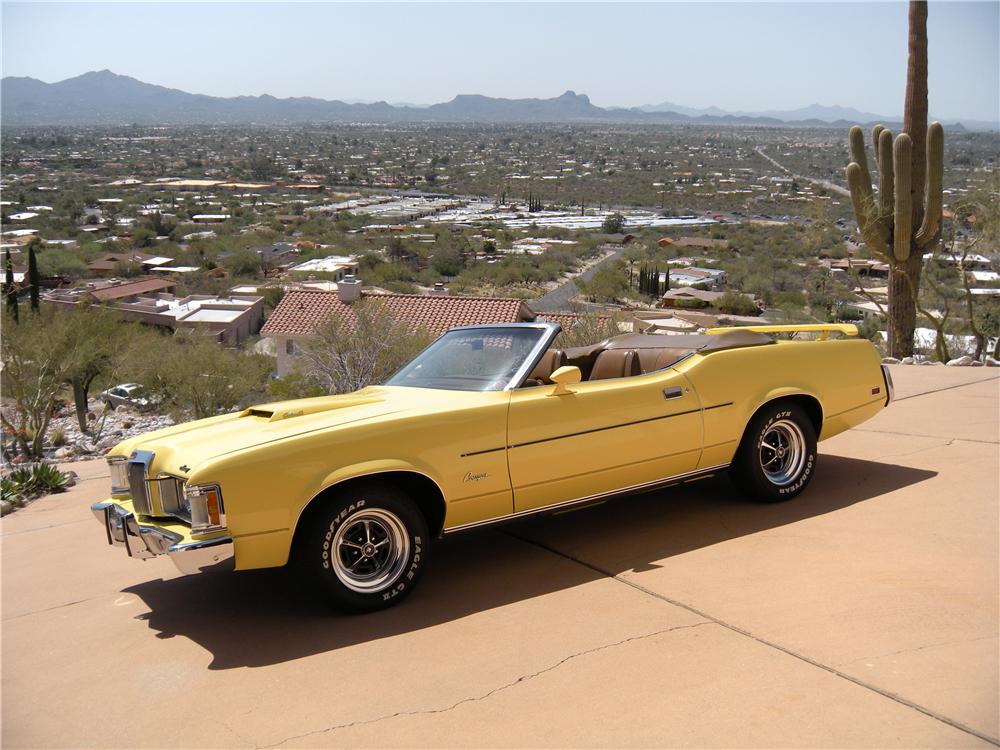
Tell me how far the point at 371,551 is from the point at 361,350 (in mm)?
16649

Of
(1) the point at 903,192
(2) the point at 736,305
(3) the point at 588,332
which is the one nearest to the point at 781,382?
(1) the point at 903,192

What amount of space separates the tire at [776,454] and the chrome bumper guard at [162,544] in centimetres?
330

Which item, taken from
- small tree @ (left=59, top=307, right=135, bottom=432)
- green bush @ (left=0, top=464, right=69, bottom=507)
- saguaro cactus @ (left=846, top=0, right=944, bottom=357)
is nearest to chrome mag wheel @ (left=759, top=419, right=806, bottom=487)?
green bush @ (left=0, top=464, right=69, bottom=507)

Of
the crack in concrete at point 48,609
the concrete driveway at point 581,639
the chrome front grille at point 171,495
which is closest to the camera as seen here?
the concrete driveway at point 581,639

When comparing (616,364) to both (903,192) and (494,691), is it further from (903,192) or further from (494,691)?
(903,192)

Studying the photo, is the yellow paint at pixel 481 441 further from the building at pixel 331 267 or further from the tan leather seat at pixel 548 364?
the building at pixel 331 267

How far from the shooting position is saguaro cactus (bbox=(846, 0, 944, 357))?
17453 millimetres

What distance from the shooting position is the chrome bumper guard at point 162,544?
4.46 metres

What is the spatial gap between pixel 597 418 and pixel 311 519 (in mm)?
1747

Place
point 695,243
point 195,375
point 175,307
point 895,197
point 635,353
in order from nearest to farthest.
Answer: point 635,353 → point 895,197 → point 195,375 → point 175,307 → point 695,243

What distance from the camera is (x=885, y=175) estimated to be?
18500 mm

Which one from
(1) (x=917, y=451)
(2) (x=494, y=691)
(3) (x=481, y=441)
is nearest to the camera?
(2) (x=494, y=691)

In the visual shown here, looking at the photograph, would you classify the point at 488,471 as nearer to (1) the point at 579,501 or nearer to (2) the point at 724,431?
(1) the point at 579,501

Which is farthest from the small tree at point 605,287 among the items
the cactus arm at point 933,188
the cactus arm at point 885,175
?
the cactus arm at point 933,188
